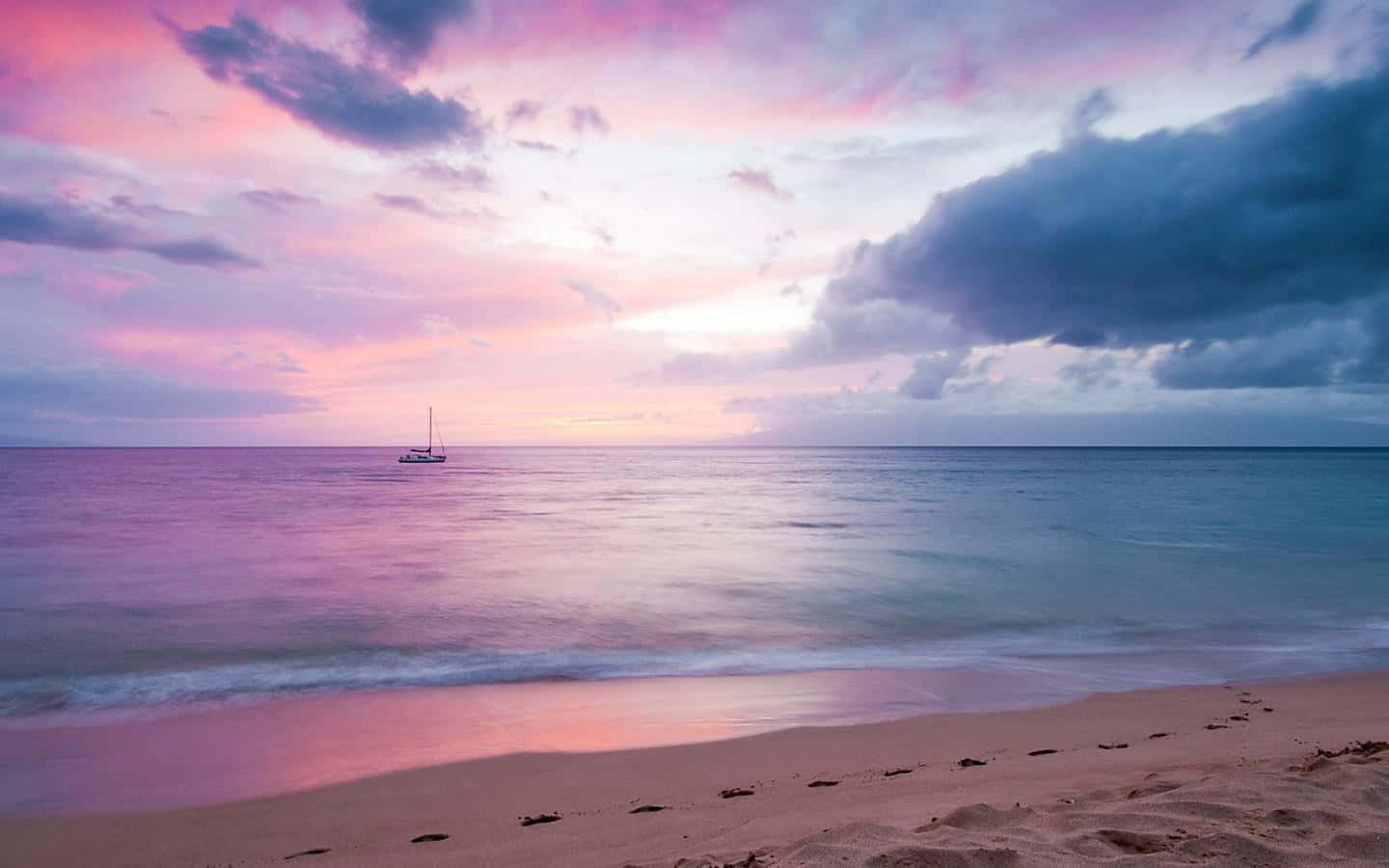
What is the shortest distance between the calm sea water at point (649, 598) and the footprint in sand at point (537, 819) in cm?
528

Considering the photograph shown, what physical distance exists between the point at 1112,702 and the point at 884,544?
19550mm

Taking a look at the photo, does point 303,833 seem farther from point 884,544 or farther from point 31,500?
point 31,500

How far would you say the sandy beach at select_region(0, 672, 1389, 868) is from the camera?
4125mm

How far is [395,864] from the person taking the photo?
4910 mm

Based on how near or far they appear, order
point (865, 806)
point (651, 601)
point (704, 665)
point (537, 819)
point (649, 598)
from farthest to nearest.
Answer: point (649, 598) < point (651, 601) < point (704, 665) < point (537, 819) < point (865, 806)

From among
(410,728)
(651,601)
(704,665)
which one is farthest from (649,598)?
(410,728)

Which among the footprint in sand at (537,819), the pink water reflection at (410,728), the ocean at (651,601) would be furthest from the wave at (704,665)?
the footprint in sand at (537,819)

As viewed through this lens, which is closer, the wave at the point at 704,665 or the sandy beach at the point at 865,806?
the sandy beach at the point at 865,806

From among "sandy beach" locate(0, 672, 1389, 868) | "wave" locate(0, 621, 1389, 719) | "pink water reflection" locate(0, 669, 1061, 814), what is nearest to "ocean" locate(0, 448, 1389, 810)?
"wave" locate(0, 621, 1389, 719)

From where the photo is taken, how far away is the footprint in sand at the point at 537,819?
18.0ft

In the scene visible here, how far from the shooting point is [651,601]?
1730 centimetres

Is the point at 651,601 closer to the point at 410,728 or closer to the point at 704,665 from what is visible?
the point at 704,665

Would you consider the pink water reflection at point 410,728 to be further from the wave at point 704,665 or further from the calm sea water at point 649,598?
the calm sea water at point 649,598

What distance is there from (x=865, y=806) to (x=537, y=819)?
238cm
